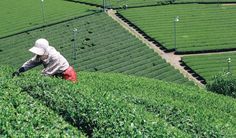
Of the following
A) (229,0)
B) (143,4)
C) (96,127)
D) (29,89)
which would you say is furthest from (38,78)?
(229,0)

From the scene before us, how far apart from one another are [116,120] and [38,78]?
4.96 meters

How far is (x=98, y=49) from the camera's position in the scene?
219ft

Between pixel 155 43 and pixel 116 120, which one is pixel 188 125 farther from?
pixel 155 43

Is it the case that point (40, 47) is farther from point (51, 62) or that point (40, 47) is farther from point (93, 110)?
point (93, 110)

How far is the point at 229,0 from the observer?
93625 millimetres

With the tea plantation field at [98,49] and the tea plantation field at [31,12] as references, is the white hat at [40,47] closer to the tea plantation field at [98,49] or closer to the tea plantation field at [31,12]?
the tea plantation field at [98,49]

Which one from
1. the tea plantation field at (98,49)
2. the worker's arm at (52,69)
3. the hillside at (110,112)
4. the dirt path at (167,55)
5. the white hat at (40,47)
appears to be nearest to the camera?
the hillside at (110,112)

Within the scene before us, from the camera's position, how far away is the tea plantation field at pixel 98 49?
59.6 meters

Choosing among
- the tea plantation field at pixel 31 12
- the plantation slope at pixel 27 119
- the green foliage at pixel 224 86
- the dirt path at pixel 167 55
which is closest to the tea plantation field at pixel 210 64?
the dirt path at pixel 167 55

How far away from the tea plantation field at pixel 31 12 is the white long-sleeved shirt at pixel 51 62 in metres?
56.5

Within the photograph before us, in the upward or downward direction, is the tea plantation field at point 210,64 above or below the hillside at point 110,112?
below

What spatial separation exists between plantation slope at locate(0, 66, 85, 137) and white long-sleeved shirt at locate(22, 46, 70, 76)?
108cm

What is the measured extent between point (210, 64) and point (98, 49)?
50.2 ft

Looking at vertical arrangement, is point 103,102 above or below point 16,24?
above
